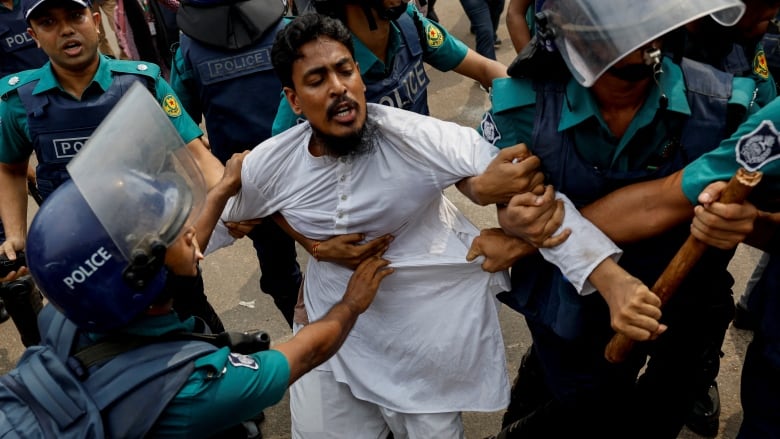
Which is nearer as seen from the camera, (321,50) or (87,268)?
→ (87,268)

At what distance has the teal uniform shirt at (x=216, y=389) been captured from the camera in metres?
1.90

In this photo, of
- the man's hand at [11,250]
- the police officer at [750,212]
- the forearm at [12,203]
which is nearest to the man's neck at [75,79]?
the forearm at [12,203]

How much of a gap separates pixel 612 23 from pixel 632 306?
743mm

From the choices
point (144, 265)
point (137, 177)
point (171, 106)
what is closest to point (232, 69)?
point (171, 106)

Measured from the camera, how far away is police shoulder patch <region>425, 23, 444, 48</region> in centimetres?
341

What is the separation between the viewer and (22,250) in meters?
3.45

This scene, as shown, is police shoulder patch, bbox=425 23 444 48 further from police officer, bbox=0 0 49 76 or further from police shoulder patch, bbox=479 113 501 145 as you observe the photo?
police officer, bbox=0 0 49 76

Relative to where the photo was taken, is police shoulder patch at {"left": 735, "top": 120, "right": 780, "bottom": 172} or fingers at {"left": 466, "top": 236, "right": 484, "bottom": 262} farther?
fingers at {"left": 466, "top": 236, "right": 484, "bottom": 262}

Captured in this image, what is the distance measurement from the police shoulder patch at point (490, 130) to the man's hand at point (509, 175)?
112mm

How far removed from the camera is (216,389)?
1.95 m

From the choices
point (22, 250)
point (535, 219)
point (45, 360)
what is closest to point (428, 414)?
point (535, 219)

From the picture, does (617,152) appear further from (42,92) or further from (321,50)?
(42,92)

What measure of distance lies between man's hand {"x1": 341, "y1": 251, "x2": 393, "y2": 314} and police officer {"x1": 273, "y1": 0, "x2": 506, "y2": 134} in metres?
0.71

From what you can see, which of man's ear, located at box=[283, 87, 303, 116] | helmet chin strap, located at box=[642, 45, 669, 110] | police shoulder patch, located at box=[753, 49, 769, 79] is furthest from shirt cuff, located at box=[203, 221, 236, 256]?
police shoulder patch, located at box=[753, 49, 769, 79]
